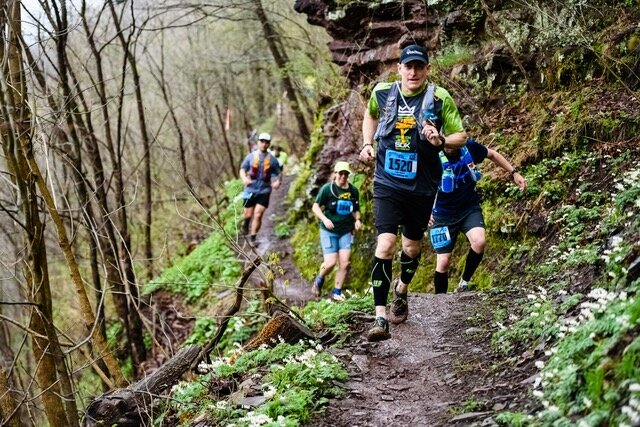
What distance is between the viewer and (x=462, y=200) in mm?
7168

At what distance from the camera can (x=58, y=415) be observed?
255 inches

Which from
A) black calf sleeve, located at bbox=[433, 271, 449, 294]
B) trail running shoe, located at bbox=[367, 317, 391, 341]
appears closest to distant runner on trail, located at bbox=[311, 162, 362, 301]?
black calf sleeve, located at bbox=[433, 271, 449, 294]

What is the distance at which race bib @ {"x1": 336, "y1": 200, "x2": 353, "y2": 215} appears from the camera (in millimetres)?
9258

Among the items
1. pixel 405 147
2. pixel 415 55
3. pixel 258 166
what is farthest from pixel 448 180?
pixel 258 166

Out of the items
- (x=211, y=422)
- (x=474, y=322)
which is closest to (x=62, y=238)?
(x=211, y=422)

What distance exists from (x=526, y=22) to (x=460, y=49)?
154 cm

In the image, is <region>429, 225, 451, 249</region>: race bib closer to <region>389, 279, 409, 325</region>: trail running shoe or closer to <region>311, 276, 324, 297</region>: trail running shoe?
<region>389, 279, 409, 325</region>: trail running shoe

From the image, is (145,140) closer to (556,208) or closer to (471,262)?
(471,262)

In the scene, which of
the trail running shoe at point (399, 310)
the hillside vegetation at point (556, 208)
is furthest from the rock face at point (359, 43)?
the trail running shoe at point (399, 310)

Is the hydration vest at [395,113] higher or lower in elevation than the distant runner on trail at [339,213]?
higher

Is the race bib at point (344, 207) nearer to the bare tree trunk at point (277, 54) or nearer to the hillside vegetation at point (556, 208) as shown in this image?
the hillside vegetation at point (556, 208)

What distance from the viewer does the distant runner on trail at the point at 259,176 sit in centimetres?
1238

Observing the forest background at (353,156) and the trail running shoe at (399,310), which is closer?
the forest background at (353,156)

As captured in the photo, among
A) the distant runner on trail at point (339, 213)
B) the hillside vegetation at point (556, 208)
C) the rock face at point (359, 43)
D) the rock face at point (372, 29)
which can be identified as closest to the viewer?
the hillside vegetation at point (556, 208)
